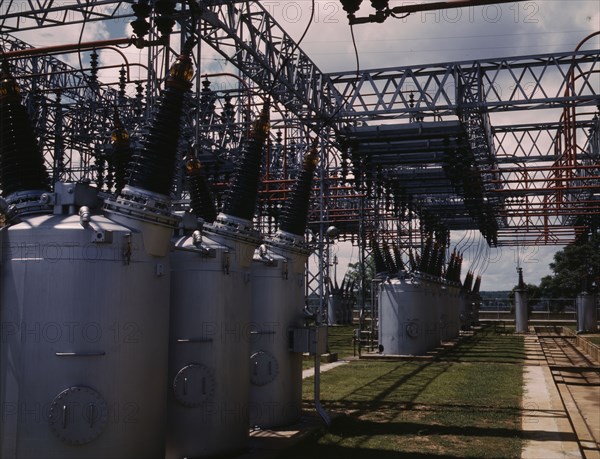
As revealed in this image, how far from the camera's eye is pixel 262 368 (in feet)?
37.1

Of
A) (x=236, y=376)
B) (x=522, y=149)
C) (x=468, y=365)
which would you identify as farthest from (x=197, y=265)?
(x=522, y=149)

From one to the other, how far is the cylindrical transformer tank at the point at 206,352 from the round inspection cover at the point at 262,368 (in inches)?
67.1

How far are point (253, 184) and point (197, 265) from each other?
1.66 meters

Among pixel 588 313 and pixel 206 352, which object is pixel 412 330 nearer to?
pixel 206 352

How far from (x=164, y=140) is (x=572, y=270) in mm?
62450

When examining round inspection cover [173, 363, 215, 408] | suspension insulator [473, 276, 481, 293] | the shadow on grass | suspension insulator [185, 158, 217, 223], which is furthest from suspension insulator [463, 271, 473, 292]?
round inspection cover [173, 363, 215, 408]

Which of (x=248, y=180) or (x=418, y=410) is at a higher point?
(x=248, y=180)

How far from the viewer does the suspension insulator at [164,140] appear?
791 cm

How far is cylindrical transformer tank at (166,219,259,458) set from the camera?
8.77 metres

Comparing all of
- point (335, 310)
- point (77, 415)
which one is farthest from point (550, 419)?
point (335, 310)

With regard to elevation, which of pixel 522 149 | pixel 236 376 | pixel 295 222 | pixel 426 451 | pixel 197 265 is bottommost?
pixel 426 451

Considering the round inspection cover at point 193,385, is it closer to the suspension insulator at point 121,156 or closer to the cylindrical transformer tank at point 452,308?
the suspension insulator at point 121,156

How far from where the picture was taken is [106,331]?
282 inches

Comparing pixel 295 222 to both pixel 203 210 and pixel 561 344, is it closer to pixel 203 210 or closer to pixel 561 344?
pixel 203 210
